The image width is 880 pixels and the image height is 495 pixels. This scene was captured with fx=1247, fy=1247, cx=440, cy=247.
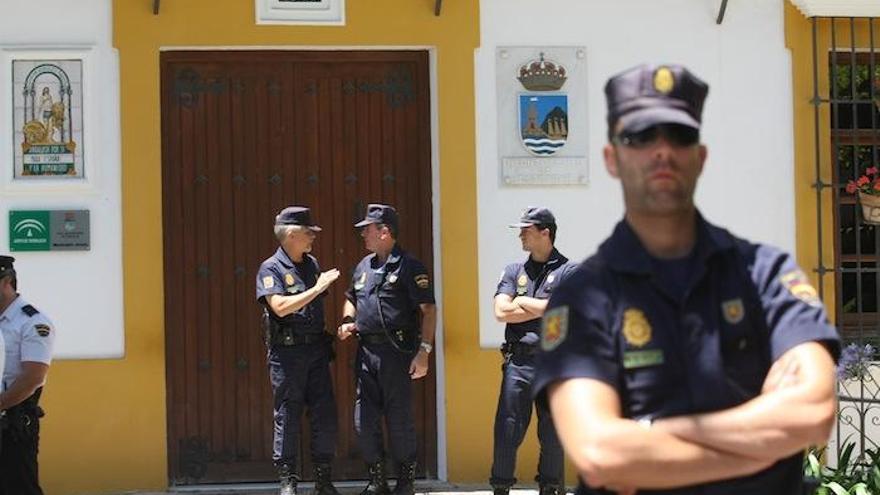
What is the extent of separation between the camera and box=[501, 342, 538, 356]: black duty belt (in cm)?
725

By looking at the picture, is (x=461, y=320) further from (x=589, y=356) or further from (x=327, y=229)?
(x=589, y=356)

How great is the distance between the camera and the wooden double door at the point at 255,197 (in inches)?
318

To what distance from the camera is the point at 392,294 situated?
758cm

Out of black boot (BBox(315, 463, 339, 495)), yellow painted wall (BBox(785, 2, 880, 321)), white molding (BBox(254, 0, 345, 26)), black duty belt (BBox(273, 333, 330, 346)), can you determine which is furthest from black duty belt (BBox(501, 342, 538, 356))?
white molding (BBox(254, 0, 345, 26))

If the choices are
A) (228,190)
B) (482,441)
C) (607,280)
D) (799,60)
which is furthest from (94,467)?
(607,280)

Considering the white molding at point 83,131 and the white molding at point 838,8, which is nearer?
the white molding at point 83,131

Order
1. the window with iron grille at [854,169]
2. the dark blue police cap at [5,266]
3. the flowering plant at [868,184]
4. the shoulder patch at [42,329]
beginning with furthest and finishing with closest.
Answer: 1. the window with iron grille at [854,169]
2. the flowering plant at [868,184]
3. the dark blue police cap at [5,266]
4. the shoulder patch at [42,329]

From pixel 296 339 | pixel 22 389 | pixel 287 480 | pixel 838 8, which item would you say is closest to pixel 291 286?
pixel 296 339

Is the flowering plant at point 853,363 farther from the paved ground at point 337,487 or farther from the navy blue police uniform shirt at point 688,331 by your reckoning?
the navy blue police uniform shirt at point 688,331

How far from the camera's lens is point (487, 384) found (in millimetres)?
8031

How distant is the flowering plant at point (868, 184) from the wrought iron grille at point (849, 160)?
0.13 ft

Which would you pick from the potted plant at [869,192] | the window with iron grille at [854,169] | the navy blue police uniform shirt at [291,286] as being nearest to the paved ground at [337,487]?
the navy blue police uniform shirt at [291,286]

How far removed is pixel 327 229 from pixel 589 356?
606 cm

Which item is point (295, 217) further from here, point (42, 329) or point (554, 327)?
point (554, 327)
